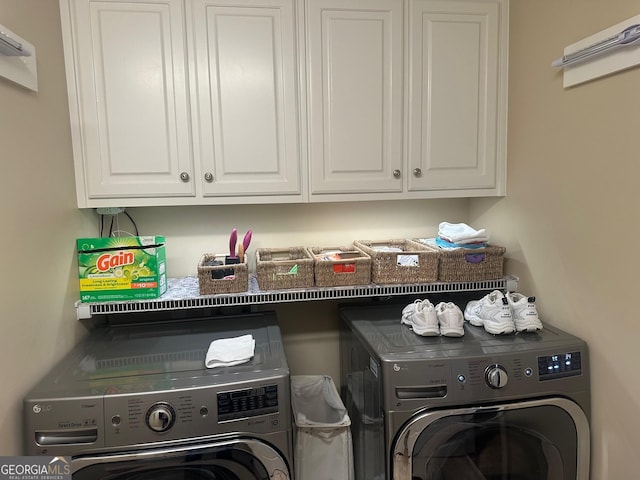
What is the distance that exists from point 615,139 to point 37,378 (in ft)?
6.22

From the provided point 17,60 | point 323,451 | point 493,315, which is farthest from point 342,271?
point 17,60

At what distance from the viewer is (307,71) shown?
1678mm

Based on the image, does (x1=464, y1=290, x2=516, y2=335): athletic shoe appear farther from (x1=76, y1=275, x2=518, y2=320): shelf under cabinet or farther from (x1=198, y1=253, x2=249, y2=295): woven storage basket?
(x1=198, y1=253, x2=249, y2=295): woven storage basket

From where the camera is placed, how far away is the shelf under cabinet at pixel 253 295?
1.60 metres

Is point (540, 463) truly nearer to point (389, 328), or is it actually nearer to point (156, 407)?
point (389, 328)

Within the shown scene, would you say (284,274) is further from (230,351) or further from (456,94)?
(456,94)

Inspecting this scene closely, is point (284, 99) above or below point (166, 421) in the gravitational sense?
above

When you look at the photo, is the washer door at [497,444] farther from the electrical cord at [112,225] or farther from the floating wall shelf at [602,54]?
the electrical cord at [112,225]

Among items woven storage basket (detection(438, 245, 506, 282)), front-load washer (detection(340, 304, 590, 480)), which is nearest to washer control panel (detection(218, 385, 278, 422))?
front-load washer (detection(340, 304, 590, 480))

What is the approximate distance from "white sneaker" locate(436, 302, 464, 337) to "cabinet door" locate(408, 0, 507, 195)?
1.74 feet

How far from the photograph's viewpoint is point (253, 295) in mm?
1641

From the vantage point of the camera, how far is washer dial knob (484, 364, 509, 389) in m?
1.36

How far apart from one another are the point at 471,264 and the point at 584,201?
1.54 feet

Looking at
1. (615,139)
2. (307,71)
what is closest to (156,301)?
(307,71)
